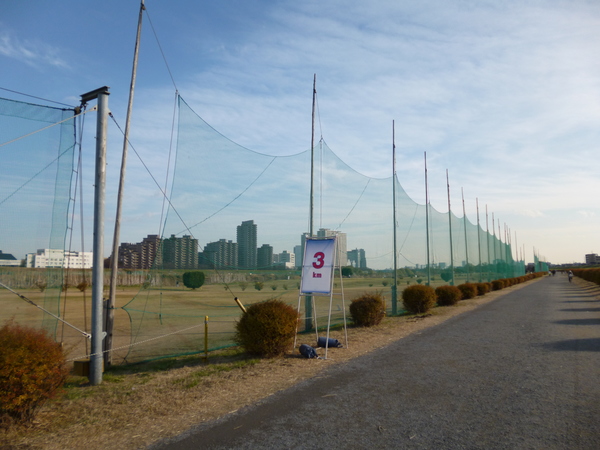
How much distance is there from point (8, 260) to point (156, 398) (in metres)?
2.53

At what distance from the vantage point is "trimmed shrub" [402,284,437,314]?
15805mm

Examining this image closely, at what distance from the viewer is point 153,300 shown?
28.4ft

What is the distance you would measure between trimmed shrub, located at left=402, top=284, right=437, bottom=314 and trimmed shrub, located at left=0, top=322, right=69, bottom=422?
515 inches

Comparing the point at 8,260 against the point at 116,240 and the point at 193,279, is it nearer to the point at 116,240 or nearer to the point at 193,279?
the point at 116,240

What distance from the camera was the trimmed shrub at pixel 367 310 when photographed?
39.5ft

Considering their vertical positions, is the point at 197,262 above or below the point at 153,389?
above

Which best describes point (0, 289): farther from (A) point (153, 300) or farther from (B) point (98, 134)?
(A) point (153, 300)

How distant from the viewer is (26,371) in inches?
169

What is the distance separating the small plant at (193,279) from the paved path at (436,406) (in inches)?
147

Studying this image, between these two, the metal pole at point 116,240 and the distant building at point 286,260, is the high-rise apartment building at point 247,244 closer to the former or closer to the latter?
the distant building at point 286,260

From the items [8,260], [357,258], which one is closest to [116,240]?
[8,260]

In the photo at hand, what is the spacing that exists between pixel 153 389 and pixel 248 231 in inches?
180

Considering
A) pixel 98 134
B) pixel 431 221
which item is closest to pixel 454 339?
pixel 98 134

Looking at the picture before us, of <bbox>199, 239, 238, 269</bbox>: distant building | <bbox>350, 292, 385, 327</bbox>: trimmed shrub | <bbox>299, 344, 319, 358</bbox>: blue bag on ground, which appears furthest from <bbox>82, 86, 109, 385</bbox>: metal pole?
<bbox>350, 292, 385, 327</bbox>: trimmed shrub
